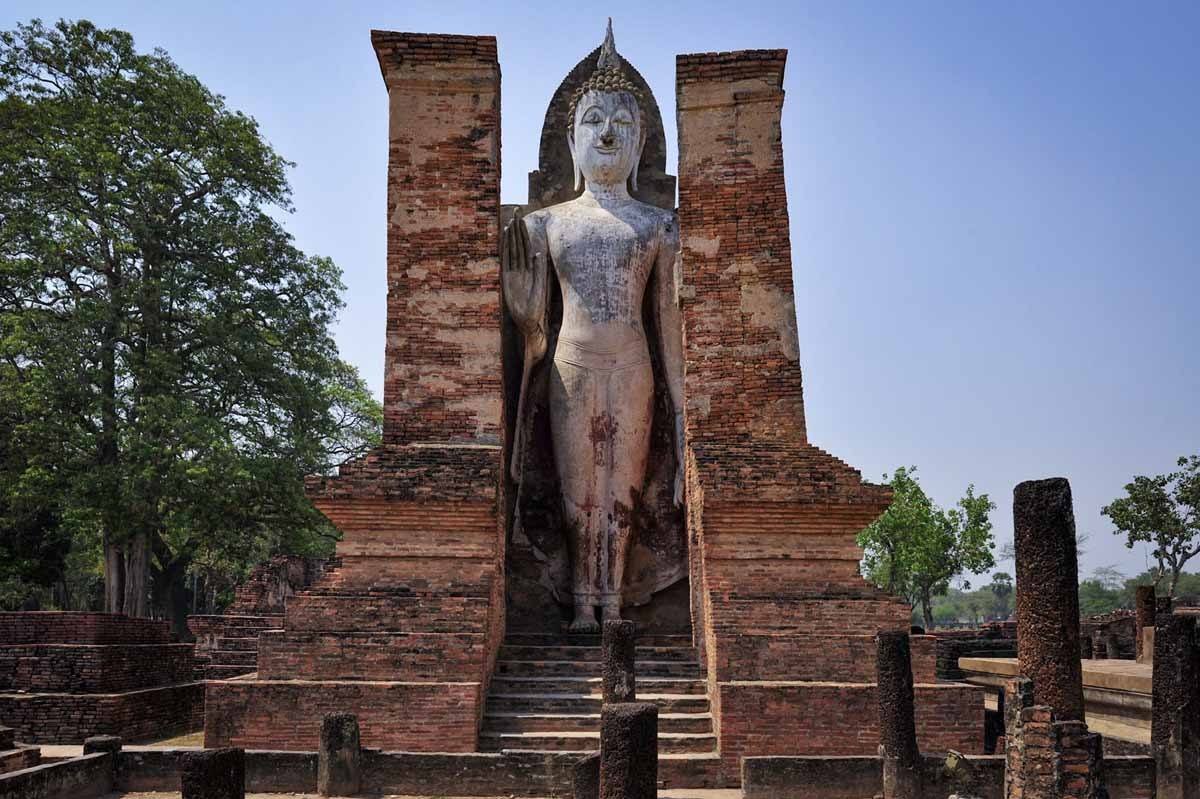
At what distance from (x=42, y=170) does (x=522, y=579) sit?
1497 cm

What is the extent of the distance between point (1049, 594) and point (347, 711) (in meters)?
5.12

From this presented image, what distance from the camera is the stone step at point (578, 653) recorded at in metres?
10.4

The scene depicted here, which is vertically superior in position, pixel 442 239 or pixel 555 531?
pixel 442 239

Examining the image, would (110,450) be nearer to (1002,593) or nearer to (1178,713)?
(1178,713)

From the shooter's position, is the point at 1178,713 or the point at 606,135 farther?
the point at 606,135

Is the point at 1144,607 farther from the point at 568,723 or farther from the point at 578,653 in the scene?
the point at 568,723

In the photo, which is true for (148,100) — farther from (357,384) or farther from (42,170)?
(357,384)

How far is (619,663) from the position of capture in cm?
827

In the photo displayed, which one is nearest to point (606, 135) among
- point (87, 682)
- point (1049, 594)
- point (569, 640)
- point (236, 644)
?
point (569, 640)

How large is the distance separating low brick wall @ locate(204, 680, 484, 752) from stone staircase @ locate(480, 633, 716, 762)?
1.35ft

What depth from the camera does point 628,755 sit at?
558cm

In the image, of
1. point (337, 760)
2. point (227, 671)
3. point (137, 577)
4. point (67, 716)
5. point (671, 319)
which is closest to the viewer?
point (337, 760)

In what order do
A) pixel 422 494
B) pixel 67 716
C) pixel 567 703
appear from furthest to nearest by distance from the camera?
pixel 67 716 → pixel 422 494 → pixel 567 703

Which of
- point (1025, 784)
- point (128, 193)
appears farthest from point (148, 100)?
point (1025, 784)
